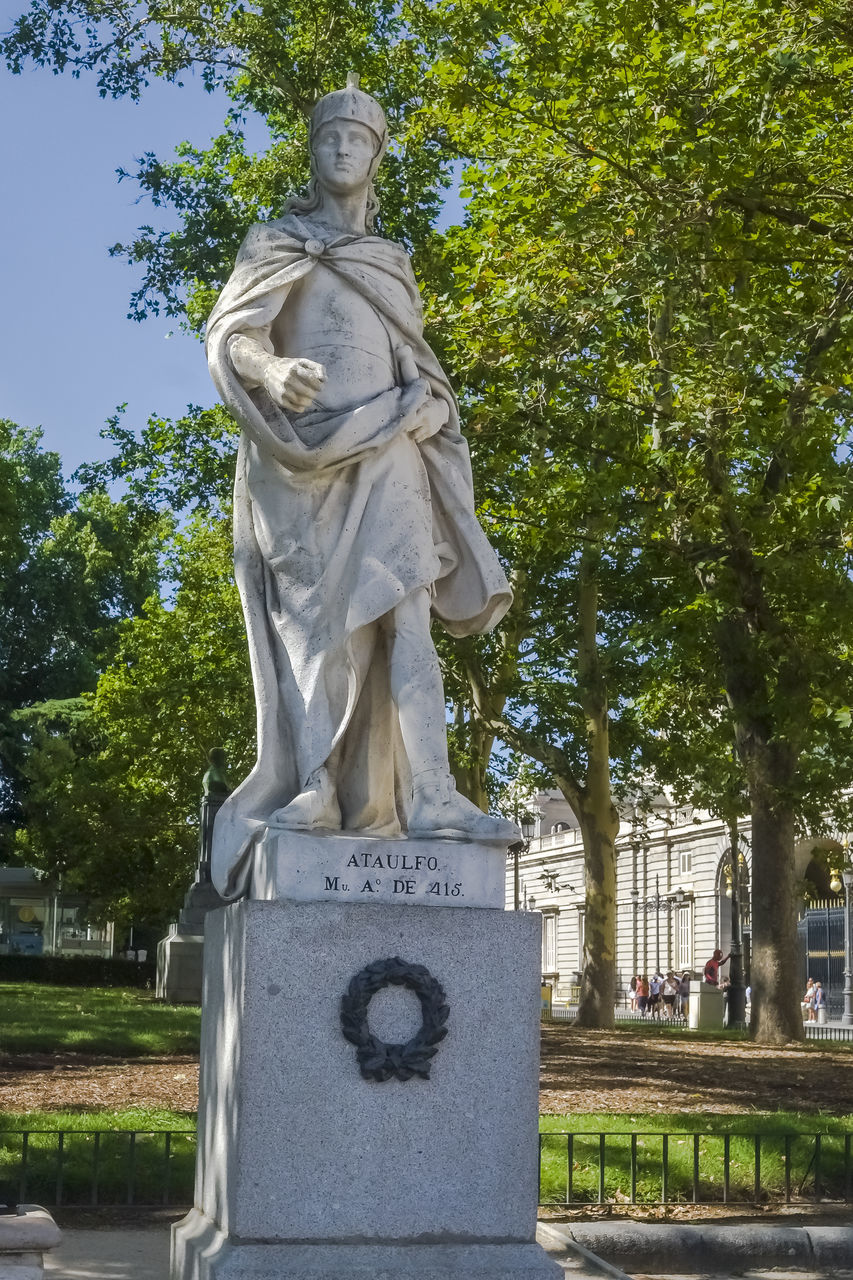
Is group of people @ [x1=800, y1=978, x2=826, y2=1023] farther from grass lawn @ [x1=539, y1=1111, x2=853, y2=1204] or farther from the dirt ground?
grass lawn @ [x1=539, y1=1111, x2=853, y2=1204]

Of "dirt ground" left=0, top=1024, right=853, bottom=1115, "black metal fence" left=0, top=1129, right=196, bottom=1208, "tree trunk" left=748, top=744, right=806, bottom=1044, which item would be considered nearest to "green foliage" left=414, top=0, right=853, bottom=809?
"tree trunk" left=748, top=744, right=806, bottom=1044

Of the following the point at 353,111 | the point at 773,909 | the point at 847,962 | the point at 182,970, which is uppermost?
the point at 353,111

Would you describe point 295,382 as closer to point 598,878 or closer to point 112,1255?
point 112,1255

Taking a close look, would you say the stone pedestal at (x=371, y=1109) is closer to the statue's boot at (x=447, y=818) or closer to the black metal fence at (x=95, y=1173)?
the statue's boot at (x=447, y=818)

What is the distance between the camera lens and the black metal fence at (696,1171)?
335 inches

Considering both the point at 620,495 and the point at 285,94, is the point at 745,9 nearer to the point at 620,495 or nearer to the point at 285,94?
the point at 620,495

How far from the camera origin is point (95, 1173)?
791 cm

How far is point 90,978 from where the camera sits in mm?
43156

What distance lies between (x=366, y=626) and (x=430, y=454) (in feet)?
2.43

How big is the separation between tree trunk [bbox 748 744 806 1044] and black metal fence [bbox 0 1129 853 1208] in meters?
12.7

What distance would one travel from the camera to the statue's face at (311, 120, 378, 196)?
6129 mm

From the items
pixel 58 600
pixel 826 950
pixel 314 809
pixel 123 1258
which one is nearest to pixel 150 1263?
pixel 123 1258

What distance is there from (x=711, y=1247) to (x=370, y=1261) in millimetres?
2898

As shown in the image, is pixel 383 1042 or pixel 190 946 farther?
pixel 190 946
